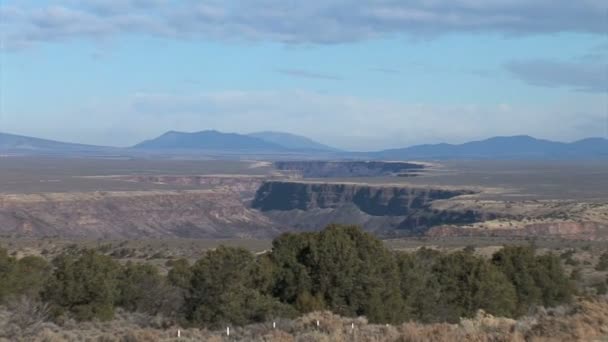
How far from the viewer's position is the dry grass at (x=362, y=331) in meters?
18.5

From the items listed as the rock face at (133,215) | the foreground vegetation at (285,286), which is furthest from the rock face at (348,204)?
the foreground vegetation at (285,286)

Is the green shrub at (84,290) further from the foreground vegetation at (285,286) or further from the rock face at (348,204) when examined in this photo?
the rock face at (348,204)

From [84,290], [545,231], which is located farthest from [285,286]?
[545,231]

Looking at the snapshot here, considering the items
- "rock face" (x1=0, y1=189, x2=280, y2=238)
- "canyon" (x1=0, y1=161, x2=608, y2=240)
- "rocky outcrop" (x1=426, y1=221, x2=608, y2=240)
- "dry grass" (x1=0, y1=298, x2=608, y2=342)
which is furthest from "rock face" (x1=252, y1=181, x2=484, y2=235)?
"dry grass" (x1=0, y1=298, x2=608, y2=342)

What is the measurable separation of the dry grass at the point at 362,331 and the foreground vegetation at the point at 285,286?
2885 millimetres

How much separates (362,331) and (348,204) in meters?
122

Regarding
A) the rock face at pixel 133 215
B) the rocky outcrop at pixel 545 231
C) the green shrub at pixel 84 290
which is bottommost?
the rock face at pixel 133 215

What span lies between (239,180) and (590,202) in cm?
8737

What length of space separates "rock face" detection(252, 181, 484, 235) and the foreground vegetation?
80.1 m

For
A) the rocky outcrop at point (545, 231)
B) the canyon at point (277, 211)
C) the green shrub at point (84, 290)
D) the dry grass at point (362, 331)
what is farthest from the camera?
the canyon at point (277, 211)

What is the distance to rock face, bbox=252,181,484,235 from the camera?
127375 millimetres

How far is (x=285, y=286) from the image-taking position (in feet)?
96.9

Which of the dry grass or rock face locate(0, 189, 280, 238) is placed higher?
the dry grass

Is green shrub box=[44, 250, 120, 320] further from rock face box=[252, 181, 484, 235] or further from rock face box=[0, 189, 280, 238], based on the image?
rock face box=[252, 181, 484, 235]
